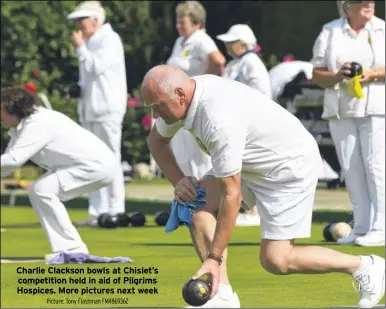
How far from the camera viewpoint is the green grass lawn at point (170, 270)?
31.8ft

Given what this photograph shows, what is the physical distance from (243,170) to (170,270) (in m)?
3.01

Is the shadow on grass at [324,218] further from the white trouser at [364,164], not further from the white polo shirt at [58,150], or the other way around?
the white polo shirt at [58,150]

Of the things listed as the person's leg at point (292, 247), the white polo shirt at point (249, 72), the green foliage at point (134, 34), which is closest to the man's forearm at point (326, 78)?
the white polo shirt at point (249, 72)

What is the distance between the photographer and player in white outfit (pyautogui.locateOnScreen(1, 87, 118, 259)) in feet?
39.3

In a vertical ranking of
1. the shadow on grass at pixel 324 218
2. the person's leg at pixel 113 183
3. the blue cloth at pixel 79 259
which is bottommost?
the shadow on grass at pixel 324 218

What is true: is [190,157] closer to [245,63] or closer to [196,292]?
[245,63]

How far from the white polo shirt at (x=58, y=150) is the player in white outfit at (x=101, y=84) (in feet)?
11.3

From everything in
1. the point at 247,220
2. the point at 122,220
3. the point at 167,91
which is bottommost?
the point at 122,220

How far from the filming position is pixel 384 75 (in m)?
13.1

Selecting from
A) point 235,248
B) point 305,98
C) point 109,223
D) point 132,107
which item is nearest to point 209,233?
point 235,248

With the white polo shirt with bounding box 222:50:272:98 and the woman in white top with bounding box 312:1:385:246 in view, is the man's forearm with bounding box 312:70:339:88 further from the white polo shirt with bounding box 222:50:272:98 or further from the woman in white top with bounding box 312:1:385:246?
the white polo shirt with bounding box 222:50:272:98

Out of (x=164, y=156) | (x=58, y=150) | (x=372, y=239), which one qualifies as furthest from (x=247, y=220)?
(x=164, y=156)

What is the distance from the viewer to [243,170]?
8562 mm

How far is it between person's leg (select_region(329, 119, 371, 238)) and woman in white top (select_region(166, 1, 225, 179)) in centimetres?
157
